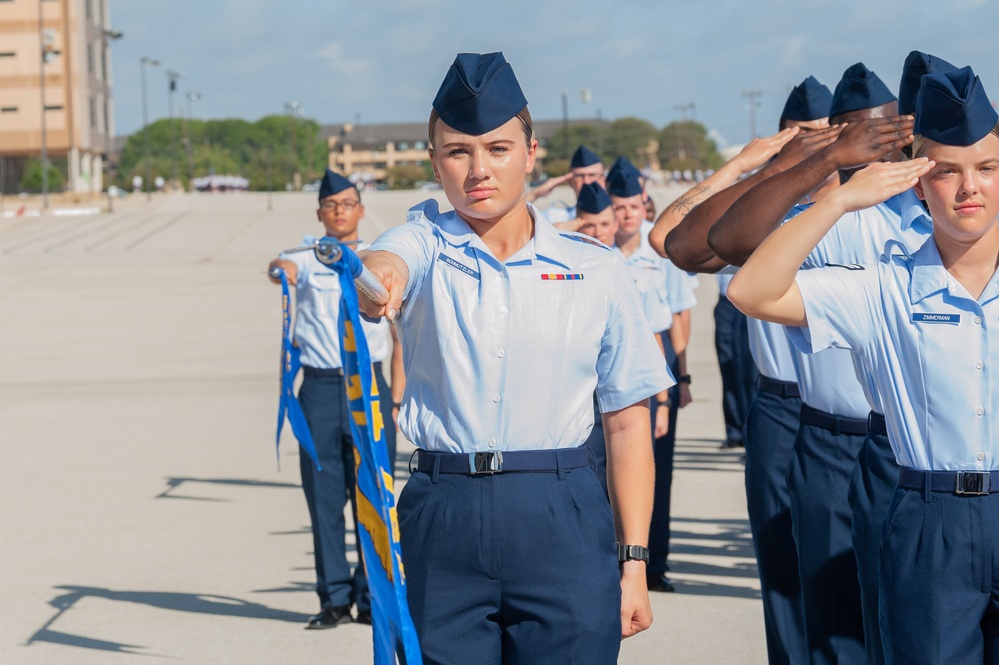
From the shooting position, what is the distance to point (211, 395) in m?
16.2

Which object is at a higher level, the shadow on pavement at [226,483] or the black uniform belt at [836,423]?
the black uniform belt at [836,423]

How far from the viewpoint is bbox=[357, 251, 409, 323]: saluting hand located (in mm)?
3232

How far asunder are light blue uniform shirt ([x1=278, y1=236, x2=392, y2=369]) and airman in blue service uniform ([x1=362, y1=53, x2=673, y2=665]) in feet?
13.4

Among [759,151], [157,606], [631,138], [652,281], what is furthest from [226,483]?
[631,138]

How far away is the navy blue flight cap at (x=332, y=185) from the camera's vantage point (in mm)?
8000

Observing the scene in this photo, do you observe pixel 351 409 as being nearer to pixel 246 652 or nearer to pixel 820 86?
pixel 820 86

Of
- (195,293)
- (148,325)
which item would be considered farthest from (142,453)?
(195,293)

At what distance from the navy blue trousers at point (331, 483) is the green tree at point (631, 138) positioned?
157m

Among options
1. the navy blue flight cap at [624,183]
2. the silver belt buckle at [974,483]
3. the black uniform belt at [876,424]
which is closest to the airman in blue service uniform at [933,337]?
the silver belt buckle at [974,483]

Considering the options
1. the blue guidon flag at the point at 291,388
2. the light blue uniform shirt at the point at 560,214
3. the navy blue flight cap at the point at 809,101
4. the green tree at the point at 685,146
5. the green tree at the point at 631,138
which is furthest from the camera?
the green tree at the point at 631,138

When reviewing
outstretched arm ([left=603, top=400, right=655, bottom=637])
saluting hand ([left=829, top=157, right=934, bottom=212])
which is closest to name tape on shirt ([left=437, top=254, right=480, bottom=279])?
outstretched arm ([left=603, top=400, right=655, bottom=637])

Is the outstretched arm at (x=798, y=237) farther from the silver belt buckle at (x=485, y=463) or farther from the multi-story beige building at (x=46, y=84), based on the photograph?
the multi-story beige building at (x=46, y=84)

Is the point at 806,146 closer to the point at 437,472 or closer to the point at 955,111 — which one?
the point at 955,111

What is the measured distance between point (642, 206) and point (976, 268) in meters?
5.16
